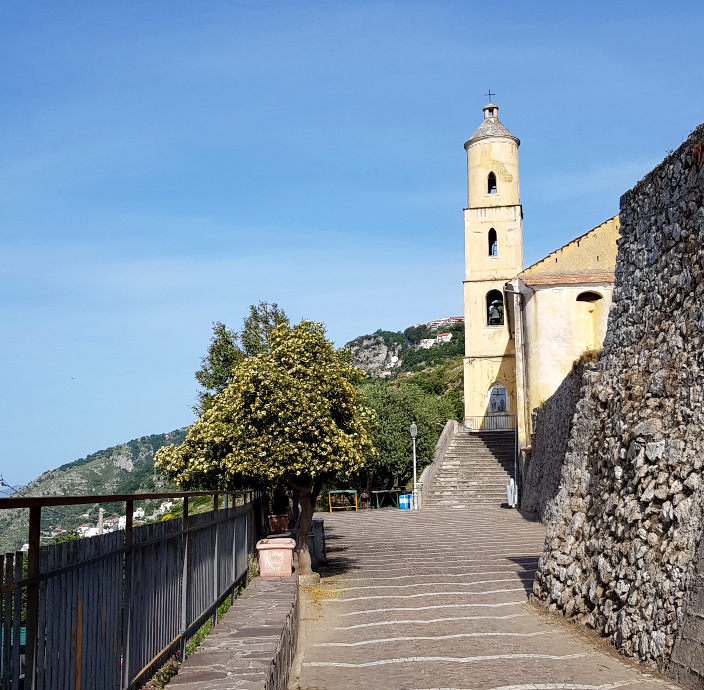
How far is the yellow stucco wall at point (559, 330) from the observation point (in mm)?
29250

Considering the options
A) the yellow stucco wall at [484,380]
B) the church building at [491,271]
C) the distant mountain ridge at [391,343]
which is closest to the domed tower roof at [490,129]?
the church building at [491,271]

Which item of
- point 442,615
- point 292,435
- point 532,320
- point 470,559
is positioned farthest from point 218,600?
point 532,320

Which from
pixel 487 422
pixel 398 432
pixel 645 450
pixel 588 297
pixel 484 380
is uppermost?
pixel 588 297

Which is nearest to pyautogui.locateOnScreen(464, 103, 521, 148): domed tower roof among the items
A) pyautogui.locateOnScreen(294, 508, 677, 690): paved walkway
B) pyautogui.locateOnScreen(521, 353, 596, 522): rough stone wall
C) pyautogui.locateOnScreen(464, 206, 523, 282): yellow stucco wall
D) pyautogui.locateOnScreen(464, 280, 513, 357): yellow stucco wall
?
pyautogui.locateOnScreen(464, 206, 523, 282): yellow stucco wall

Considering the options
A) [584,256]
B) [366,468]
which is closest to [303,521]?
[366,468]

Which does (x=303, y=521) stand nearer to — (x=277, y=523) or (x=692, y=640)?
(x=277, y=523)

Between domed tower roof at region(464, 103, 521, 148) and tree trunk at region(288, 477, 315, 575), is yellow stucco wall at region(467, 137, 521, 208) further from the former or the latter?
tree trunk at region(288, 477, 315, 575)

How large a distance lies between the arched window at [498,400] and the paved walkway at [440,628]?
2255 cm

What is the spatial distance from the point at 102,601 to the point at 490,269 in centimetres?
3880

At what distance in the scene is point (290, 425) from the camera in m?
13.4

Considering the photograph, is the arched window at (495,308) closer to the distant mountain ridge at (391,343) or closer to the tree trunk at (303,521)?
the tree trunk at (303,521)

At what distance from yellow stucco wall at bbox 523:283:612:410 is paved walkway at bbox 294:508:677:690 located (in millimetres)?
10478

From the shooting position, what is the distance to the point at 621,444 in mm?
9812

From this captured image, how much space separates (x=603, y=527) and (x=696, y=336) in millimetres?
2518
